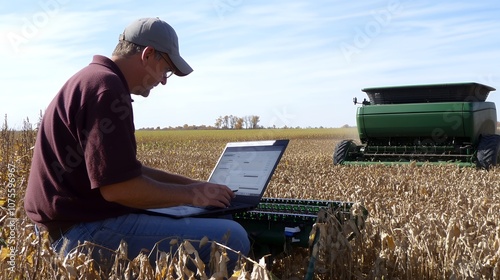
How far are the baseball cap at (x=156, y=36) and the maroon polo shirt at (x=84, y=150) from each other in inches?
7.4

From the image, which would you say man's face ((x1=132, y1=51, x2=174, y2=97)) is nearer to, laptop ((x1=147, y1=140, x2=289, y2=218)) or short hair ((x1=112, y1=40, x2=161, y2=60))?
short hair ((x1=112, y1=40, x2=161, y2=60))

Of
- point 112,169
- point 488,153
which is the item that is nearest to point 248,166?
point 112,169

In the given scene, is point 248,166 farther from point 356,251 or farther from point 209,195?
point 356,251

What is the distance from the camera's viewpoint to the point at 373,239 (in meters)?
4.18

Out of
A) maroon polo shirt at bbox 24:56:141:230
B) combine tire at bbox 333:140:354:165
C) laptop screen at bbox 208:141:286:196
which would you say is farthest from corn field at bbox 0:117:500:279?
combine tire at bbox 333:140:354:165

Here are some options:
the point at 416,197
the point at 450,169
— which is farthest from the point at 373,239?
the point at 450,169

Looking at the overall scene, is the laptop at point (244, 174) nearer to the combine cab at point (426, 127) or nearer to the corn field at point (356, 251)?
the corn field at point (356, 251)

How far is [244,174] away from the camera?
147 inches

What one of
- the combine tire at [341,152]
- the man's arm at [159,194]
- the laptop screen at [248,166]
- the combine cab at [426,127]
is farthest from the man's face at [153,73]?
the combine tire at [341,152]

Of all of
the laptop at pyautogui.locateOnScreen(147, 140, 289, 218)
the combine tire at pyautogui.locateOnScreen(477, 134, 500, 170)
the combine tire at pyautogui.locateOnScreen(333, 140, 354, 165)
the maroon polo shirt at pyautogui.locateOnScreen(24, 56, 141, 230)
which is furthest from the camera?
the combine tire at pyautogui.locateOnScreen(333, 140, 354, 165)

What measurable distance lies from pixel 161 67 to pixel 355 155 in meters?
9.02

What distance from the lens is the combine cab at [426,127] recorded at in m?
10.7

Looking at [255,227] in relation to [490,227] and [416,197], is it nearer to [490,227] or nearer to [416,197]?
[490,227]

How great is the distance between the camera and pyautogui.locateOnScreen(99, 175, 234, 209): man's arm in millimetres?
2809
